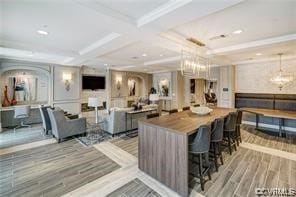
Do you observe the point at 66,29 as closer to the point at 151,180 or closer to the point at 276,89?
the point at 151,180

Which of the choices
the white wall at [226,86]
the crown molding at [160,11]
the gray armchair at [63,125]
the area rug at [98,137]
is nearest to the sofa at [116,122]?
the area rug at [98,137]

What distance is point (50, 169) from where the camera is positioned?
125 inches

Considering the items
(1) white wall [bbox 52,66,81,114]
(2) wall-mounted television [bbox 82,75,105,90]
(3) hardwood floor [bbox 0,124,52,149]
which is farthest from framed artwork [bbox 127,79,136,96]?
(3) hardwood floor [bbox 0,124,52,149]

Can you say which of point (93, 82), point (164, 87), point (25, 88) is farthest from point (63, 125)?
point (164, 87)

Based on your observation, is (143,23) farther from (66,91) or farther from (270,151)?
(66,91)

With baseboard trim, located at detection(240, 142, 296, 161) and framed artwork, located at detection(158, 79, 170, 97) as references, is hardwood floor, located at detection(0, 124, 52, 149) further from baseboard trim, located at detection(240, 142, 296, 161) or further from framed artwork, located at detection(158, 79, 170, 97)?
framed artwork, located at detection(158, 79, 170, 97)

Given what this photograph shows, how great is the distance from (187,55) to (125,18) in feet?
9.92

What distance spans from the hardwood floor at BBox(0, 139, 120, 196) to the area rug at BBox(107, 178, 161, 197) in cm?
60

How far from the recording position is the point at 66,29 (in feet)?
11.0

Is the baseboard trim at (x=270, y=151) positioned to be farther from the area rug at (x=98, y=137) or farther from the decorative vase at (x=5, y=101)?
the decorative vase at (x=5, y=101)

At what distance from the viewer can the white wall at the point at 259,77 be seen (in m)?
6.07

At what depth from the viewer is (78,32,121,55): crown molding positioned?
11.7ft

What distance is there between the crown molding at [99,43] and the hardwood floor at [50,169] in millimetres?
2767

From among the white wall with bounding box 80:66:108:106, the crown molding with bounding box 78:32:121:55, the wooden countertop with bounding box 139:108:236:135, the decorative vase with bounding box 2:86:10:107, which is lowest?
the wooden countertop with bounding box 139:108:236:135
